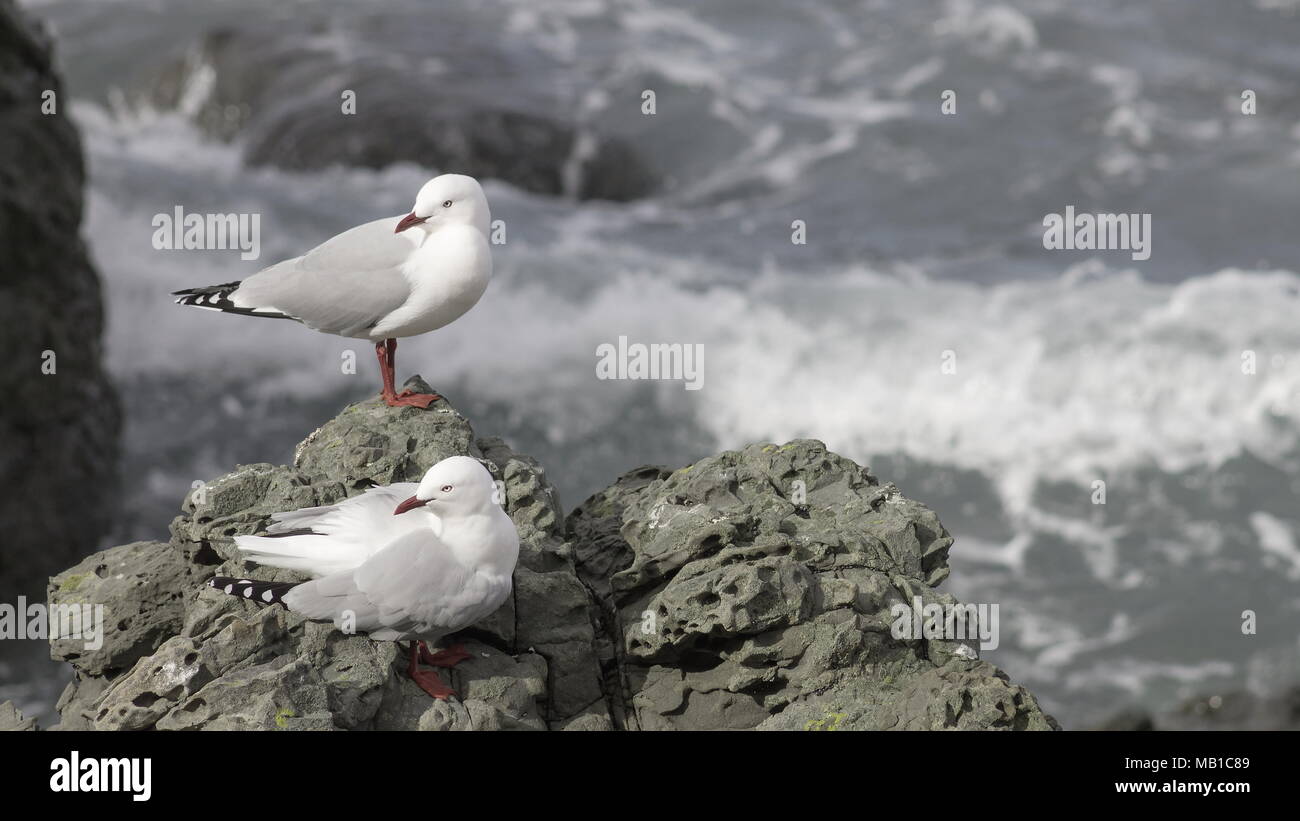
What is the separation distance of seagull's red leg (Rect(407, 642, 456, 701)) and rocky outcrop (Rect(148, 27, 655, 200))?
56.7 feet

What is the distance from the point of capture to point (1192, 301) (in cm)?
1817

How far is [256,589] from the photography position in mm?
5742

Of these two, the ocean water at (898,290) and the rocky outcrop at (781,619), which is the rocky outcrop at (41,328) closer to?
the ocean water at (898,290)

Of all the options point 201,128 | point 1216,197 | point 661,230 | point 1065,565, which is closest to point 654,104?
point 661,230

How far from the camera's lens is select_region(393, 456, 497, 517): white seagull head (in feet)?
19.0

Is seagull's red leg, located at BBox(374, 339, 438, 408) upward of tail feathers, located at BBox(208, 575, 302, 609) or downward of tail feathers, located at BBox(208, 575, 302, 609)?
upward

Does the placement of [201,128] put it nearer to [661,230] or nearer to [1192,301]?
[661,230]

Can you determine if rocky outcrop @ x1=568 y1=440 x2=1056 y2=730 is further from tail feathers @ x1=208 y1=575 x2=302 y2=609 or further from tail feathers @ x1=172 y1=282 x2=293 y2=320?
tail feathers @ x1=172 y1=282 x2=293 y2=320

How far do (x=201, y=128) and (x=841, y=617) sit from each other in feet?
73.5

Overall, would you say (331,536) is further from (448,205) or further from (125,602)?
(448,205)

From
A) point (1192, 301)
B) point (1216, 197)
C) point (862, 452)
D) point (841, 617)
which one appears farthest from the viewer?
point (1216, 197)

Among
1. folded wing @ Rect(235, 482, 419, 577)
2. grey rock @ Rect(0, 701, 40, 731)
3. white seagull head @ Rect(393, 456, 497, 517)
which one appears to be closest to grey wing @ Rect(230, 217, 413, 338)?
folded wing @ Rect(235, 482, 419, 577)

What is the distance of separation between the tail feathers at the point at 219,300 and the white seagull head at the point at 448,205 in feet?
2.79

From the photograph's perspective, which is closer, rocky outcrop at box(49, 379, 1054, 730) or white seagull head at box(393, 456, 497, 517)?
rocky outcrop at box(49, 379, 1054, 730)
